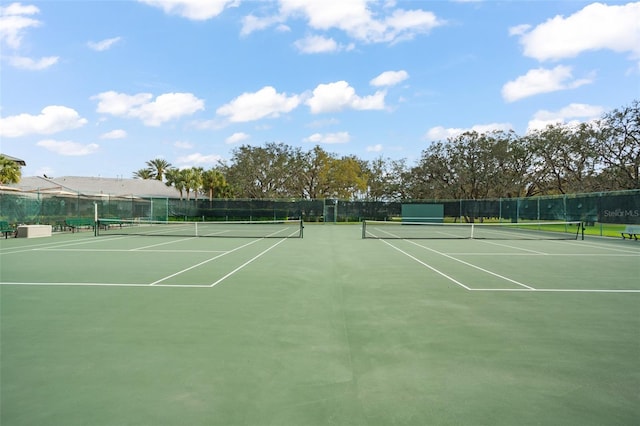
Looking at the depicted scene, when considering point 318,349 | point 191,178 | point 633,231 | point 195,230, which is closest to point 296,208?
point 195,230

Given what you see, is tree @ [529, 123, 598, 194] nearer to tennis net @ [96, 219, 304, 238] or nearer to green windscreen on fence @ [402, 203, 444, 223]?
green windscreen on fence @ [402, 203, 444, 223]

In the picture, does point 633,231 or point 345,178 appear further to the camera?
point 345,178

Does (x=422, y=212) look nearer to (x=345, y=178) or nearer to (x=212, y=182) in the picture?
(x=345, y=178)

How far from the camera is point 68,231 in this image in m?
25.0

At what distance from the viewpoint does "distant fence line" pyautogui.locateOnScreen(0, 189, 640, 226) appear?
2225cm

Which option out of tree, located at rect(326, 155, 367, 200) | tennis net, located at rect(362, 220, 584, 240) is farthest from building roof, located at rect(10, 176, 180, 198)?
tennis net, located at rect(362, 220, 584, 240)

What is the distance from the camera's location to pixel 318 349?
434cm

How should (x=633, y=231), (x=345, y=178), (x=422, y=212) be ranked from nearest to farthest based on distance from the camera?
(x=633, y=231)
(x=422, y=212)
(x=345, y=178)

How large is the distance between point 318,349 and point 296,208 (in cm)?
3362

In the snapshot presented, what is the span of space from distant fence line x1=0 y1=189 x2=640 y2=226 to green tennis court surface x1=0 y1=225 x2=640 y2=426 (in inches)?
617

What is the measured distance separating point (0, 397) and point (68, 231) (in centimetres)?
2520

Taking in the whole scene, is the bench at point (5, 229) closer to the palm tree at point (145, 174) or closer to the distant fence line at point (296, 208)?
the distant fence line at point (296, 208)

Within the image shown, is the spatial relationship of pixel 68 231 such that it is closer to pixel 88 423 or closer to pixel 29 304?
pixel 29 304

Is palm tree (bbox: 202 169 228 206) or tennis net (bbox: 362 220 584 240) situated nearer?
tennis net (bbox: 362 220 584 240)
